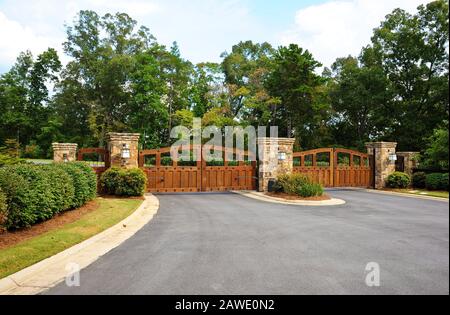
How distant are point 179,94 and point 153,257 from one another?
34010 mm

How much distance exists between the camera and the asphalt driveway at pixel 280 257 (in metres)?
1.97

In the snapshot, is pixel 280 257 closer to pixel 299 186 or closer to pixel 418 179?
pixel 299 186

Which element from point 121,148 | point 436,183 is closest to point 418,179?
point 436,183

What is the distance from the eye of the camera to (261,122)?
111ft

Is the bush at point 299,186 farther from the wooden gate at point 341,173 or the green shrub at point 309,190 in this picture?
the wooden gate at point 341,173

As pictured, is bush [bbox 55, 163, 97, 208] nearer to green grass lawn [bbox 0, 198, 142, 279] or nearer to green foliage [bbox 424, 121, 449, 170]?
green grass lawn [bbox 0, 198, 142, 279]

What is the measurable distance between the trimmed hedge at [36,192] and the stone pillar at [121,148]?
479 centimetres

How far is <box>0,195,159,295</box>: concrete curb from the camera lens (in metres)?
4.50

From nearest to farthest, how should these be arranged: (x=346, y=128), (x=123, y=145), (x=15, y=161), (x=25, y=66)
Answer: (x=15, y=161)
(x=123, y=145)
(x=346, y=128)
(x=25, y=66)

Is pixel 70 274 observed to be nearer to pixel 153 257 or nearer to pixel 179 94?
pixel 153 257

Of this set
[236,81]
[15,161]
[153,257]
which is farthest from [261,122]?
[153,257]

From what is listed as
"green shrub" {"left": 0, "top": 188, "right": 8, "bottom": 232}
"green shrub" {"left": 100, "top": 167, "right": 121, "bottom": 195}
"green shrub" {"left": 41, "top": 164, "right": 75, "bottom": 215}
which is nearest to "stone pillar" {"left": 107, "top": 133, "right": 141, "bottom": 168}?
"green shrub" {"left": 100, "top": 167, "right": 121, "bottom": 195}

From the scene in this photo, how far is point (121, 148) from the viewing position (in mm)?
15828

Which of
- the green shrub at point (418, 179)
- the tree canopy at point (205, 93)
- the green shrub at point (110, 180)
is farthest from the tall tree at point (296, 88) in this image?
the green shrub at point (110, 180)
